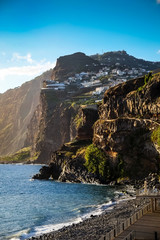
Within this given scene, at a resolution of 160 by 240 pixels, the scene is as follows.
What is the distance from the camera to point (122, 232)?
24.2 meters

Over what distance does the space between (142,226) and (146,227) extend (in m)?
0.44

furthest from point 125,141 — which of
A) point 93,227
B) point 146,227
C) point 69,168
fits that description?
point 146,227

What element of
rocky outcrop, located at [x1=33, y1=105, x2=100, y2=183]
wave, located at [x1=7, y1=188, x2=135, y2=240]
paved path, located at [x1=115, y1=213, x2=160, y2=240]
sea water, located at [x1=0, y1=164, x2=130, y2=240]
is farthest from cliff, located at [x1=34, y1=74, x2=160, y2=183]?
paved path, located at [x1=115, y1=213, x2=160, y2=240]

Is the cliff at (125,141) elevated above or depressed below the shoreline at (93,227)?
above

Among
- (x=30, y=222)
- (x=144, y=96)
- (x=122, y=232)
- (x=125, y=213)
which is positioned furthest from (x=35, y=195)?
(x=122, y=232)

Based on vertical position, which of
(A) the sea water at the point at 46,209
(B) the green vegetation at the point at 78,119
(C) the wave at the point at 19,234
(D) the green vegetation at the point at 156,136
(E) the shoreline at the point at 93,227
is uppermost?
(B) the green vegetation at the point at 78,119

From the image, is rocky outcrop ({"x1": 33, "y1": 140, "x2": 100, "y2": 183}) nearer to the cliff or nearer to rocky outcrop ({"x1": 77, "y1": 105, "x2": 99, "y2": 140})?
the cliff

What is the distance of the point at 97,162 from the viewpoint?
8619cm

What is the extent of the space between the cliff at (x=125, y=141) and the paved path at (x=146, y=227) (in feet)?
155

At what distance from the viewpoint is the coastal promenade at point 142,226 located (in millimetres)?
22531

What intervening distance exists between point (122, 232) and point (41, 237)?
13993 millimetres

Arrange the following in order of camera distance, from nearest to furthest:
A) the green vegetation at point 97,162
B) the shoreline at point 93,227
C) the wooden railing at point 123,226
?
1. the wooden railing at point 123,226
2. the shoreline at point 93,227
3. the green vegetation at point 97,162

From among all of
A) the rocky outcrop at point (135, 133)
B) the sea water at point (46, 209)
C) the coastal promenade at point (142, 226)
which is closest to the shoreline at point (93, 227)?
the sea water at point (46, 209)

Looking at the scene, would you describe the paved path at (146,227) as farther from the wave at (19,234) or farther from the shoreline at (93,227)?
the wave at (19,234)
